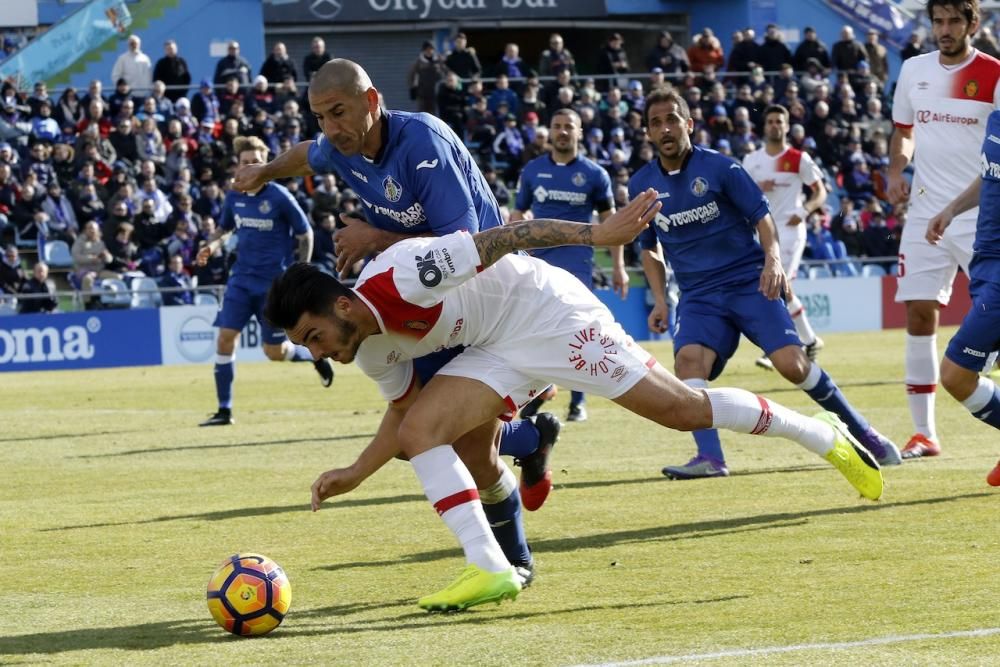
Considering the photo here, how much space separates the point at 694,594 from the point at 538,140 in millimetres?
20837

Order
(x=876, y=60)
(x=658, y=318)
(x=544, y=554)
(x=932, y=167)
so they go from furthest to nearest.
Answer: (x=876, y=60) < (x=658, y=318) < (x=932, y=167) < (x=544, y=554)

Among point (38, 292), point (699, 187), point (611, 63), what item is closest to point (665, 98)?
point (699, 187)

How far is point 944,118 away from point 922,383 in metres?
1.73

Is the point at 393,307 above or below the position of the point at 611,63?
above

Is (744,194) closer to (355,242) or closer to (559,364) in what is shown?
(355,242)

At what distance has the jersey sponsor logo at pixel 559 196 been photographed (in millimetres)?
14297

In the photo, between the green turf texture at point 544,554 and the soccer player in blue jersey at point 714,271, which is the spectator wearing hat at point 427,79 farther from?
the soccer player in blue jersey at point 714,271

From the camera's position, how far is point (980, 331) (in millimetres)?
8477

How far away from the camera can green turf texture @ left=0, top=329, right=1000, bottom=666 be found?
18.5ft

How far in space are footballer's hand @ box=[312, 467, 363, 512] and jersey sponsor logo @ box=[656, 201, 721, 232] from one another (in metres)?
Result: 3.92

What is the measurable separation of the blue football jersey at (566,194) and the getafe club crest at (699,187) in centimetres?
410

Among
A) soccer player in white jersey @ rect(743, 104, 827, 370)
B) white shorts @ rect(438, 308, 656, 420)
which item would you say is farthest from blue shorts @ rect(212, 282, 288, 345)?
white shorts @ rect(438, 308, 656, 420)

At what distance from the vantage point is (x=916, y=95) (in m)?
10.4

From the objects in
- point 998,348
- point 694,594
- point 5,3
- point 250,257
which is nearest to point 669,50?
point 5,3
